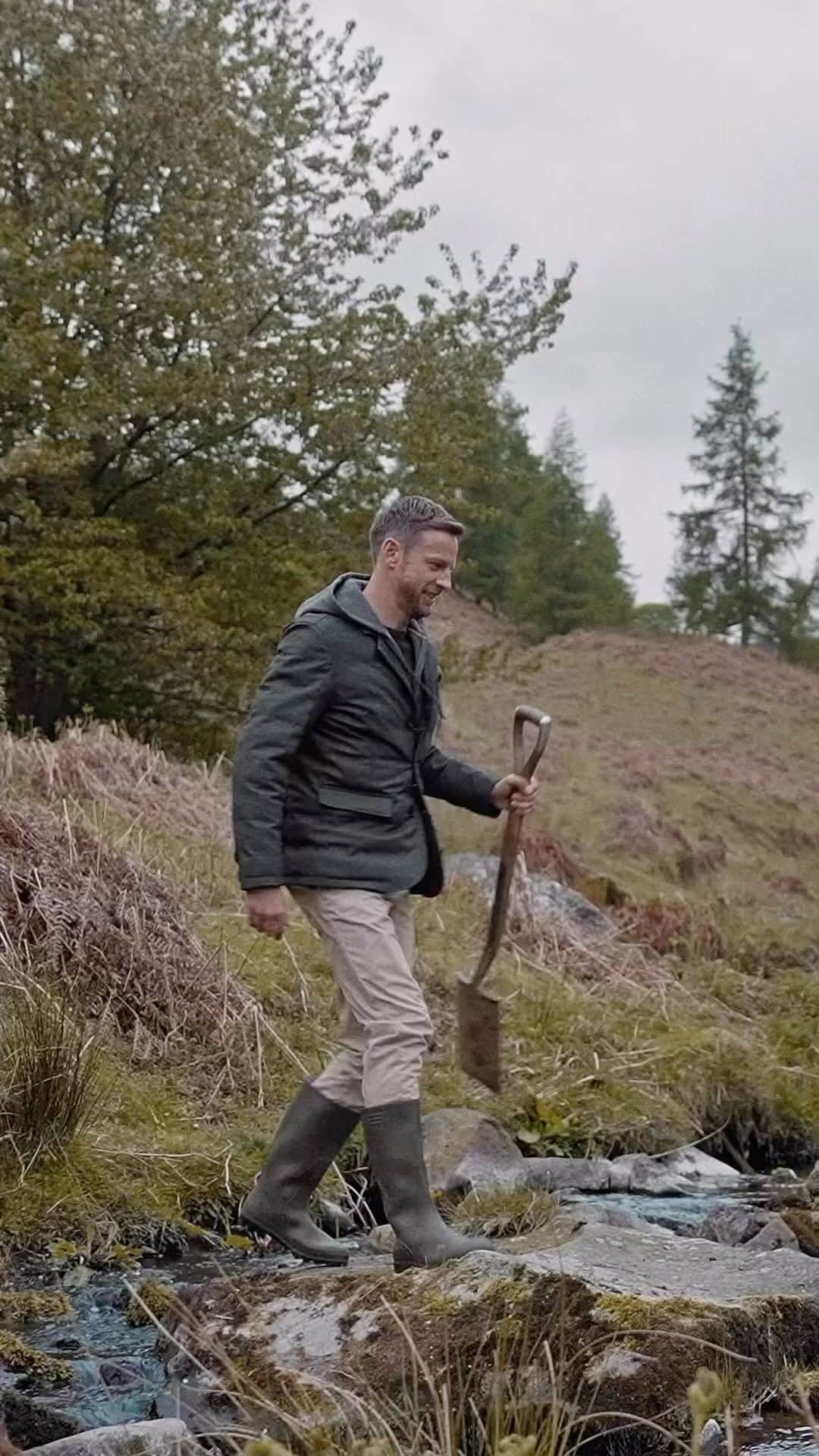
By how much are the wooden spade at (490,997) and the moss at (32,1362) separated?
1.66m

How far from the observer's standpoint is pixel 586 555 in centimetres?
4925

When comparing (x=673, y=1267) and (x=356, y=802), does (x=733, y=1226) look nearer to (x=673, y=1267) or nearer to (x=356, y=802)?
(x=673, y=1267)

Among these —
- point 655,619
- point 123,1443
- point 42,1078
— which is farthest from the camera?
point 655,619

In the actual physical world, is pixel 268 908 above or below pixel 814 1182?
above

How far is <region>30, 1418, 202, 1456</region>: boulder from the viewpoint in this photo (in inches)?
139

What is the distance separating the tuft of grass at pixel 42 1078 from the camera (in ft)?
19.3

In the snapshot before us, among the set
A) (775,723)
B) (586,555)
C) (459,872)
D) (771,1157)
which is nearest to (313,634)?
(771,1157)

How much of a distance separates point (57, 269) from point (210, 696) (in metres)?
4.41

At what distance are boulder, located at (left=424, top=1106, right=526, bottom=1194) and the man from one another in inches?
67.6

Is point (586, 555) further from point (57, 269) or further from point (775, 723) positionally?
point (57, 269)

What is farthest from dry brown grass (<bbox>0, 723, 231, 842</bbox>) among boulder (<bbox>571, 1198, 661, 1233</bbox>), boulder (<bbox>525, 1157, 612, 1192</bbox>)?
boulder (<bbox>571, 1198, 661, 1233</bbox>)

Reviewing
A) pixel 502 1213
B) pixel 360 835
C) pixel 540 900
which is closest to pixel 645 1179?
pixel 502 1213

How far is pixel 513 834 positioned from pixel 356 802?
2.06 feet

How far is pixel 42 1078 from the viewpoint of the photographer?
19.5 ft
